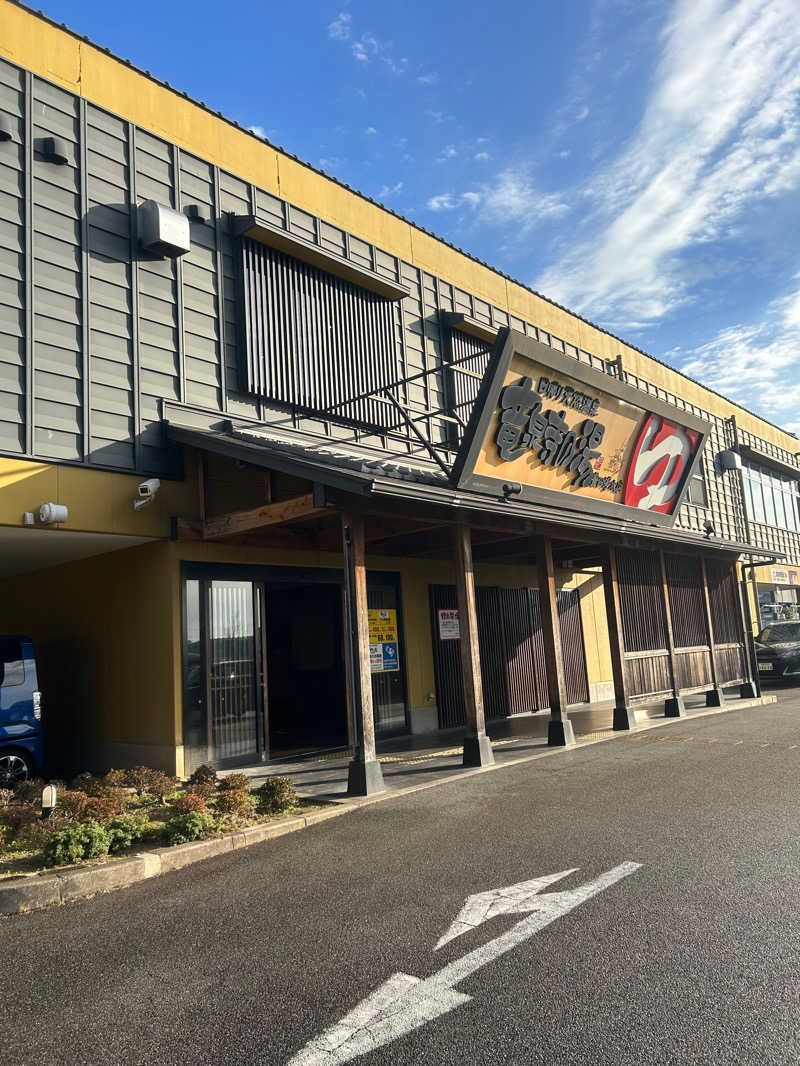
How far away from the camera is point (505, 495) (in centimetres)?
1071

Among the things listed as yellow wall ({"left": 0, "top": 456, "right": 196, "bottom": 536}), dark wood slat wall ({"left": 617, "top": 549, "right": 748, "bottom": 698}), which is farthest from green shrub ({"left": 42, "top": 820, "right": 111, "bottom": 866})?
dark wood slat wall ({"left": 617, "top": 549, "right": 748, "bottom": 698})

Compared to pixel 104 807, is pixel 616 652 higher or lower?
higher

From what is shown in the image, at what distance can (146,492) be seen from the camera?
31.1ft

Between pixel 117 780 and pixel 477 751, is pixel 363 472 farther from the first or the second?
pixel 117 780

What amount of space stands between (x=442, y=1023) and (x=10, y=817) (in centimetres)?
517

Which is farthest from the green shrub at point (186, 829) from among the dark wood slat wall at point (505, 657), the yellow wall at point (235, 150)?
the yellow wall at point (235, 150)

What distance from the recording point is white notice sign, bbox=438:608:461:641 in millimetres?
14133

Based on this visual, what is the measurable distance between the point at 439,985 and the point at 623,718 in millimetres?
9938

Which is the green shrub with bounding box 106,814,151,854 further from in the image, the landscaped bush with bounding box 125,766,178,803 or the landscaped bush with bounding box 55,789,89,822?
the landscaped bush with bounding box 125,766,178,803

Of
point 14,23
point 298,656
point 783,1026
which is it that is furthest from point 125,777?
point 14,23

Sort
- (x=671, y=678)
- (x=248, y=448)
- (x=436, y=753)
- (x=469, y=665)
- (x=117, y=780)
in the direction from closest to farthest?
(x=117, y=780), (x=248, y=448), (x=469, y=665), (x=436, y=753), (x=671, y=678)

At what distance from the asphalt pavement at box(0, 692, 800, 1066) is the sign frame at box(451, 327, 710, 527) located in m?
4.65

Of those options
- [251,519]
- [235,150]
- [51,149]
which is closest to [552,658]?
[251,519]

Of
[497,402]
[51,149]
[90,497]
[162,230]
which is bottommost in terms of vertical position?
[90,497]
